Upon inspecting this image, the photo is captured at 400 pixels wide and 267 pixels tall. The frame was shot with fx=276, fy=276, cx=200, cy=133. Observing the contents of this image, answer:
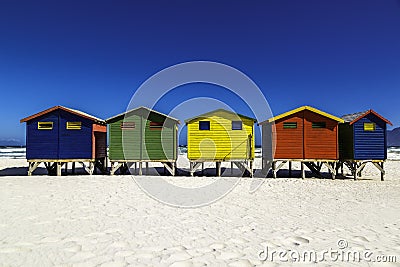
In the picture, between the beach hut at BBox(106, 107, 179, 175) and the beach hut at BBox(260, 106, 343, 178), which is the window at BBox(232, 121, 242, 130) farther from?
the beach hut at BBox(106, 107, 179, 175)

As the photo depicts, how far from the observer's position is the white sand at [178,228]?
4.41m

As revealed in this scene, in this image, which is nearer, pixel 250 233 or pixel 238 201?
pixel 250 233

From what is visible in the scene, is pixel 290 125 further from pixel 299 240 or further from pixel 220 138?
pixel 299 240

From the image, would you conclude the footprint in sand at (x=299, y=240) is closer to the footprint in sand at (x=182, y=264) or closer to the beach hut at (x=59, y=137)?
the footprint in sand at (x=182, y=264)

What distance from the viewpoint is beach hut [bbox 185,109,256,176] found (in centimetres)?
1611

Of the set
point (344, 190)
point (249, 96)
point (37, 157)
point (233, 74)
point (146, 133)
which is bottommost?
point (344, 190)

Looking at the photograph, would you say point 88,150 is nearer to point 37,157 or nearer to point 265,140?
point 37,157

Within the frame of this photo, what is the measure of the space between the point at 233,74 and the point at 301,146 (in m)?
5.68

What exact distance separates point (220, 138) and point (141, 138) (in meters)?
4.65

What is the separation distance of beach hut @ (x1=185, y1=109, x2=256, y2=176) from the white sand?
246 inches

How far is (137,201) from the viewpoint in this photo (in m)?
8.91

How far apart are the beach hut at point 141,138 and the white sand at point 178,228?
626 cm

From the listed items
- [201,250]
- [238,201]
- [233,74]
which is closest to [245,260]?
[201,250]

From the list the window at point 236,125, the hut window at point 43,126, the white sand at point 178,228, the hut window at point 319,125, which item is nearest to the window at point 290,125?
the hut window at point 319,125
